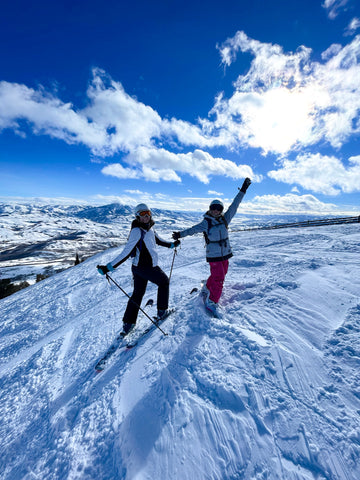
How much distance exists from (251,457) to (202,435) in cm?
57

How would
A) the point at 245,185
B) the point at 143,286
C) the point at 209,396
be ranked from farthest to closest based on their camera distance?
the point at 245,185
the point at 143,286
the point at 209,396

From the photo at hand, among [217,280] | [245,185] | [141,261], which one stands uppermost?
[245,185]

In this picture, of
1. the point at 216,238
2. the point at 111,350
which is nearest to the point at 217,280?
the point at 216,238

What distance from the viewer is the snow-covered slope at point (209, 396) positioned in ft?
7.29

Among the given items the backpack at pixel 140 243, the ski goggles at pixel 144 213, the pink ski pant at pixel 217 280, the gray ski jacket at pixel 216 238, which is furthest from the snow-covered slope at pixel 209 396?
the ski goggles at pixel 144 213

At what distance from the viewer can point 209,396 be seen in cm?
286

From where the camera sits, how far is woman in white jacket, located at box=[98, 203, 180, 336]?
174 inches

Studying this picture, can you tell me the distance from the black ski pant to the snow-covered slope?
→ 0.48 metres

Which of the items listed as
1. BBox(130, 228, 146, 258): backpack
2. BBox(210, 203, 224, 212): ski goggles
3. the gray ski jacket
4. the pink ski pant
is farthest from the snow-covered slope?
BBox(210, 203, 224, 212): ski goggles

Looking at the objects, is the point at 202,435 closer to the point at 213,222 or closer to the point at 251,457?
the point at 251,457

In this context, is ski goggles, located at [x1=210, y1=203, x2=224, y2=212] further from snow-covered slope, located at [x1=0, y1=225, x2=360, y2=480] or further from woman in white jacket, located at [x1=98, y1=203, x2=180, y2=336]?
snow-covered slope, located at [x1=0, y1=225, x2=360, y2=480]

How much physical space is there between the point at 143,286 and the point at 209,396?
8.72 feet

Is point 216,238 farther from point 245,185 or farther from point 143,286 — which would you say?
point 143,286

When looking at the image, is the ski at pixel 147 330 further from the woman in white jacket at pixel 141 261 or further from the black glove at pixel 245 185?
the black glove at pixel 245 185
